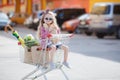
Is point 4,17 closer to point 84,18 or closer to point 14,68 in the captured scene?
point 84,18

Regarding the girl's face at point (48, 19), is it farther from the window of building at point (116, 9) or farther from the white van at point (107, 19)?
the window of building at point (116, 9)

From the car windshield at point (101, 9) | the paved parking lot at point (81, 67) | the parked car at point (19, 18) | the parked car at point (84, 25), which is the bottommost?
the parked car at point (19, 18)

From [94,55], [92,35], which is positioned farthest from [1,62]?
[92,35]

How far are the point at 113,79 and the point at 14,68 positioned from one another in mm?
2941

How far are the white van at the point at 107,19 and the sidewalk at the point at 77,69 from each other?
31.6 ft

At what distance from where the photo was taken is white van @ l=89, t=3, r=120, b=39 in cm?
2445

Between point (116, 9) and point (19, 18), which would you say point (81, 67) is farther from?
point (19, 18)

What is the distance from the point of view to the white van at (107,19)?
24453 mm

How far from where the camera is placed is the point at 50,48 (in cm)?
912

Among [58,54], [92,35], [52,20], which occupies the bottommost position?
[92,35]

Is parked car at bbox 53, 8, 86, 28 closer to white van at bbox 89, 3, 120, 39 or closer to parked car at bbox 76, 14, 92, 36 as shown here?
parked car at bbox 76, 14, 92, 36

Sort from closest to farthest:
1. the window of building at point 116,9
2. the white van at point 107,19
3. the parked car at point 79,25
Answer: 1. the white van at point 107,19
2. the window of building at point 116,9
3. the parked car at point 79,25

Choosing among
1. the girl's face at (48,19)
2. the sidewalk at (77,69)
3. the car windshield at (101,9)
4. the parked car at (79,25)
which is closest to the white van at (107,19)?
the car windshield at (101,9)

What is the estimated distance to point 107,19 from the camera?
80.4 ft
